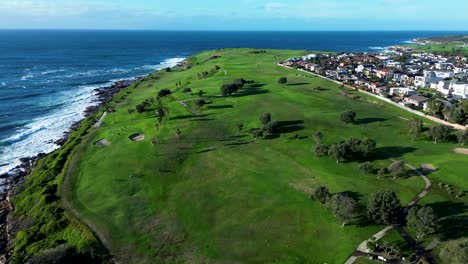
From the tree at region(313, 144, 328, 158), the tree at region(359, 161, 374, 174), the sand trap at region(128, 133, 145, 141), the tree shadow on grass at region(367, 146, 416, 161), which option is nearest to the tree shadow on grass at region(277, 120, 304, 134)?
the tree at region(313, 144, 328, 158)

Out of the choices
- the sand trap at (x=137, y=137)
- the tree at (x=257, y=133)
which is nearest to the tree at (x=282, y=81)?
the tree at (x=257, y=133)

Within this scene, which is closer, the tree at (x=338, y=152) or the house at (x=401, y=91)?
the tree at (x=338, y=152)

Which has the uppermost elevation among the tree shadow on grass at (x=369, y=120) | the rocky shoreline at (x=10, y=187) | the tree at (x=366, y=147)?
the tree at (x=366, y=147)

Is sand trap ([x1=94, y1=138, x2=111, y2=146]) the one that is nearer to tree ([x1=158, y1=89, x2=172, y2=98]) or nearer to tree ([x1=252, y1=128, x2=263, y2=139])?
tree ([x1=252, y1=128, x2=263, y2=139])

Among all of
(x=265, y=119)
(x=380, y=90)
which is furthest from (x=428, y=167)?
(x=380, y=90)

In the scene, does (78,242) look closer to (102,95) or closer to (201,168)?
(201,168)

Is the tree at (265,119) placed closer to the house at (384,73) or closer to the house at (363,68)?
the house at (384,73)
